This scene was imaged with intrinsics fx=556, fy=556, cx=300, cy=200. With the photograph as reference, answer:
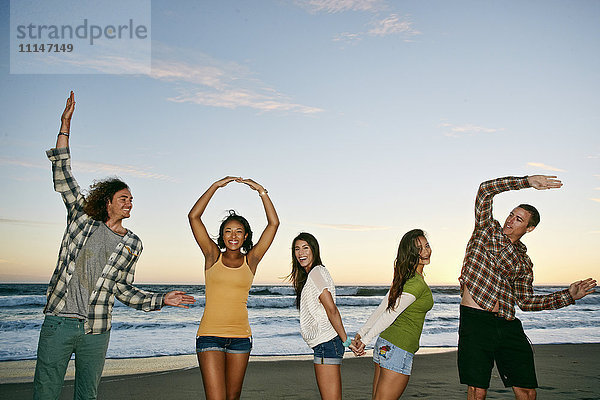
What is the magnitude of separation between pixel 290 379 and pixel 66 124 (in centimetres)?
526

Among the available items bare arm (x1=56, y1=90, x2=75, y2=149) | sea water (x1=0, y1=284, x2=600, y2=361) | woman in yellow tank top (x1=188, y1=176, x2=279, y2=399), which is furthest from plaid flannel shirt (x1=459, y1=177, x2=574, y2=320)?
sea water (x1=0, y1=284, x2=600, y2=361)

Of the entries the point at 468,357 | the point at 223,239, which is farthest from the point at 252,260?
the point at 468,357

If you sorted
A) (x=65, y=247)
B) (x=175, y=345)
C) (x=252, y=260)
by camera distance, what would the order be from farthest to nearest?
1. (x=175, y=345)
2. (x=252, y=260)
3. (x=65, y=247)

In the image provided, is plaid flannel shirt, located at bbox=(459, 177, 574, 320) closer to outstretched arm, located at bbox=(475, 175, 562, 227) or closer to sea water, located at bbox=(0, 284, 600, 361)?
outstretched arm, located at bbox=(475, 175, 562, 227)

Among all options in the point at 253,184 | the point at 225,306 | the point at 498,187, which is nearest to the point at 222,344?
the point at 225,306

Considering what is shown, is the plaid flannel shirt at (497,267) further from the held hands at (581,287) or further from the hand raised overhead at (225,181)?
the hand raised overhead at (225,181)

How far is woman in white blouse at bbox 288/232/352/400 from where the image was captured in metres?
4.38

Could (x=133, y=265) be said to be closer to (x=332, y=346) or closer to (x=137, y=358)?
(x=332, y=346)

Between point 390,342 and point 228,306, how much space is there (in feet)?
4.14

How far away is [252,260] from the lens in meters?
4.56

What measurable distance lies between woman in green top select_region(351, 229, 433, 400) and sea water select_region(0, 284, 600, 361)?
7.24m

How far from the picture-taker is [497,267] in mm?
4758

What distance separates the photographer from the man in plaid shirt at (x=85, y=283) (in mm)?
3732

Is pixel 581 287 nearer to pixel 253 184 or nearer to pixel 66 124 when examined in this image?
pixel 253 184
